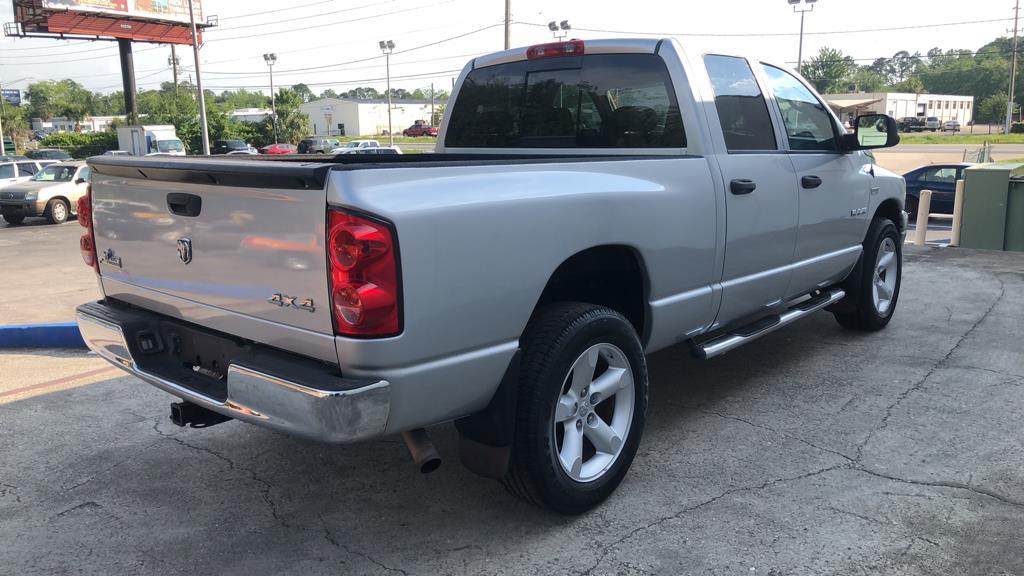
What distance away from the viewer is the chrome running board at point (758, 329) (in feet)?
13.2

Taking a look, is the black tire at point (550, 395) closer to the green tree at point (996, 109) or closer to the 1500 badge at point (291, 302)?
the 1500 badge at point (291, 302)

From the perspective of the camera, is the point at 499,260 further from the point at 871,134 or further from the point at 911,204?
the point at 911,204

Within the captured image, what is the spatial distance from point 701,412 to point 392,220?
2.77 metres

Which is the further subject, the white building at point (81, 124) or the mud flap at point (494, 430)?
the white building at point (81, 124)

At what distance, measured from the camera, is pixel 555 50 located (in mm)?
4512

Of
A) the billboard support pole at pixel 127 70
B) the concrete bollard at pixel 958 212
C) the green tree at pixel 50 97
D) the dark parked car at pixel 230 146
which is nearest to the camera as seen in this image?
the concrete bollard at pixel 958 212

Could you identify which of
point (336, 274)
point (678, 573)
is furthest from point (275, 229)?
point (678, 573)

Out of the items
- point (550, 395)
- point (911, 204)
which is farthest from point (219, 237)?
point (911, 204)

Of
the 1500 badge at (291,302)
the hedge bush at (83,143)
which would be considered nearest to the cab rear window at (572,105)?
the 1500 badge at (291,302)

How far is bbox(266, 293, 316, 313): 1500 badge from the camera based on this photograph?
2637 mm

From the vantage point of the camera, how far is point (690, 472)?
12.6 ft

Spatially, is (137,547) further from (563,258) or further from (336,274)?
(563,258)

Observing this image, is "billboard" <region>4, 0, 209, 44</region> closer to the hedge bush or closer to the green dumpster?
the hedge bush

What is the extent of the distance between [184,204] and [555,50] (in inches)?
92.1
